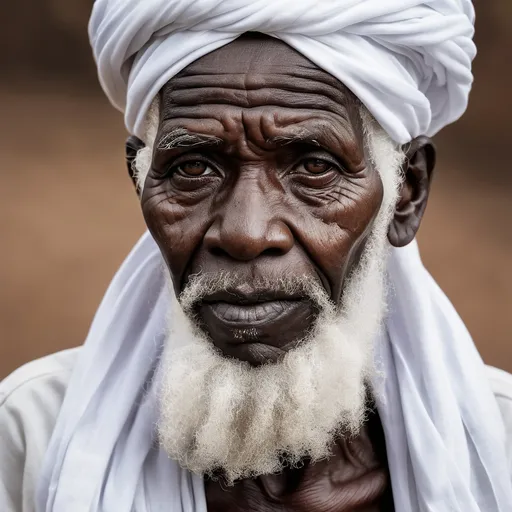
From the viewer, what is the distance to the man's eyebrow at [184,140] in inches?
95.0

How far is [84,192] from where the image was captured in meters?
6.18

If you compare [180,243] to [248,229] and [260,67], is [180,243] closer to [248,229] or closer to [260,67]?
[248,229]

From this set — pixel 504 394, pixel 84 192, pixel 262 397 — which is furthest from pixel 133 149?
pixel 84 192

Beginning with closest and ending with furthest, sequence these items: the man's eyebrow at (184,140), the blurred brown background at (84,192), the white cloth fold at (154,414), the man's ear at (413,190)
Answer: the man's eyebrow at (184,140), the white cloth fold at (154,414), the man's ear at (413,190), the blurred brown background at (84,192)

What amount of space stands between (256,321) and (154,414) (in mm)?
493

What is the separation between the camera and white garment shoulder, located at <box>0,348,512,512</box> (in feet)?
8.74

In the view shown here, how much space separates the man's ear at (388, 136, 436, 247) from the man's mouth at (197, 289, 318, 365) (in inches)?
17.6

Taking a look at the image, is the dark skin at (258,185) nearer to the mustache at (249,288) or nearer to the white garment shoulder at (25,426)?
the mustache at (249,288)

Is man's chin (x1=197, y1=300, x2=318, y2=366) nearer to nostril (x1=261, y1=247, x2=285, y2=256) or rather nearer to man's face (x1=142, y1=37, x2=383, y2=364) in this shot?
man's face (x1=142, y1=37, x2=383, y2=364)

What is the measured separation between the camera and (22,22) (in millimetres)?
6227

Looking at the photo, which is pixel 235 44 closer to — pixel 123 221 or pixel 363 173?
pixel 363 173

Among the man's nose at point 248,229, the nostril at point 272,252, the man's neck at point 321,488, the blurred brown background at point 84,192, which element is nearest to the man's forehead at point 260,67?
the man's nose at point 248,229

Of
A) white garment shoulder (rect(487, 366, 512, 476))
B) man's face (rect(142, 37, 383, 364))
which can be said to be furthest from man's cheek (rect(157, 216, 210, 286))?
white garment shoulder (rect(487, 366, 512, 476))

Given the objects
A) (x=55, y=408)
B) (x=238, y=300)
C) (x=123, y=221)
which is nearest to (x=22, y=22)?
(x=123, y=221)
